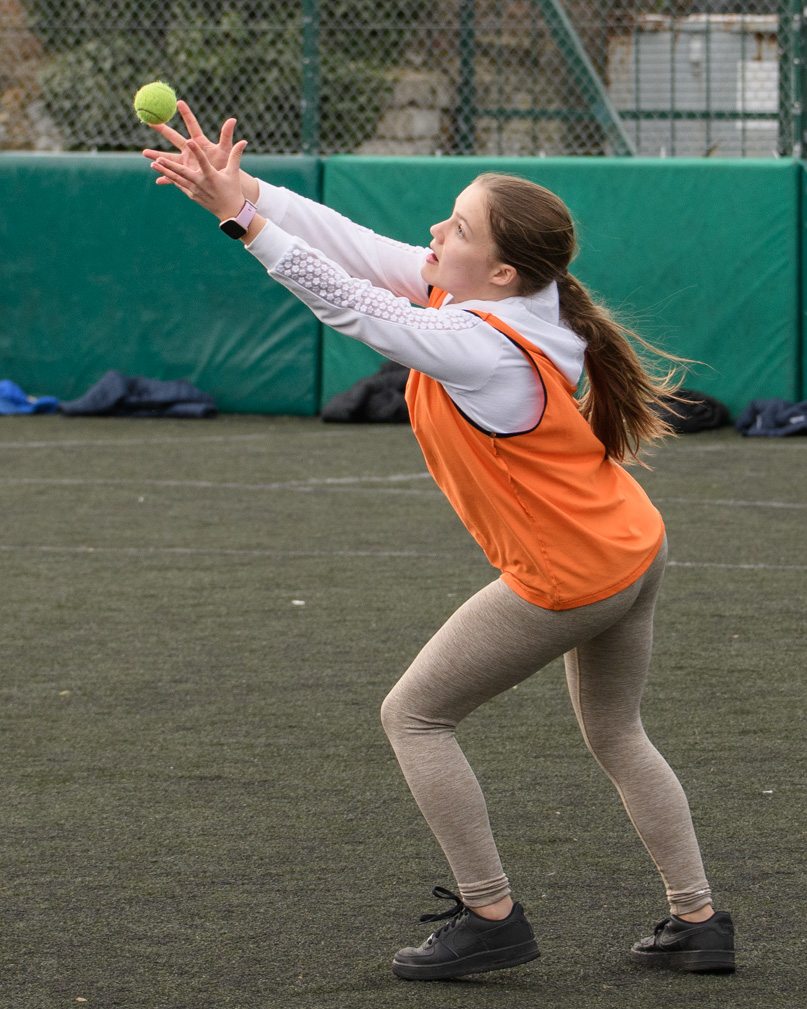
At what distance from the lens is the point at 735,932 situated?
10.3 feet

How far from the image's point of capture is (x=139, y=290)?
1195cm

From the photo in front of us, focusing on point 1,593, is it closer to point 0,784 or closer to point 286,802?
point 0,784

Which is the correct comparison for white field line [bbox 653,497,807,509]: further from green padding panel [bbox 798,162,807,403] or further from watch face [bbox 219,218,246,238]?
watch face [bbox 219,218,246,238]

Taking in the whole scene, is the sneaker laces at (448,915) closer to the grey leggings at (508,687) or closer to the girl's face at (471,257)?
the grey leggings at (508,687)

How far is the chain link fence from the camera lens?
12.1m

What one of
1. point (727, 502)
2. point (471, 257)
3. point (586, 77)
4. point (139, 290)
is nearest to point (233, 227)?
point (471, 257)

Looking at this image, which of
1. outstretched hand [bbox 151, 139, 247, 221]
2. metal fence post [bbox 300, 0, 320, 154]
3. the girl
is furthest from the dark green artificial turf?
metal fence post [bbox 300, 0, 320, 154]

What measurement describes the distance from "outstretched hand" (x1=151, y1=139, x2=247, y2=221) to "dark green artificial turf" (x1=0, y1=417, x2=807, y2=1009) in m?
1.56

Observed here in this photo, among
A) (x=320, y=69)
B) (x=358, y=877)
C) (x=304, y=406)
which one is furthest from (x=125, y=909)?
(x=320, y=69)

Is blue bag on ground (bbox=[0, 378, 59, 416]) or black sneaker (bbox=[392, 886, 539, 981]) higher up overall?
black sneaker (bbox=[392, 886, 539, 981])

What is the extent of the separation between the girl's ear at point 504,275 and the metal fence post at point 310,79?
30.7 ft

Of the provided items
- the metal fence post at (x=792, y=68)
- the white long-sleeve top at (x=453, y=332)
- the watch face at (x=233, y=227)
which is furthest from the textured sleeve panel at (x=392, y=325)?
the metal fence post at (x=792, y=68)

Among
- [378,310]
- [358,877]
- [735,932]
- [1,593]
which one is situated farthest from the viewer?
[1,593]

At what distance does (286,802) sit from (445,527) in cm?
371
